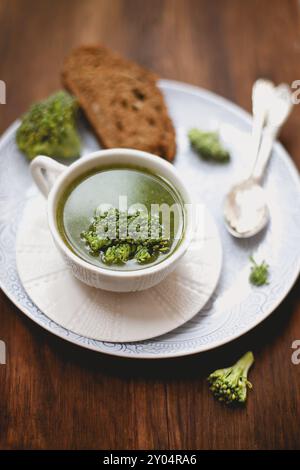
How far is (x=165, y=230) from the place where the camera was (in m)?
2.13

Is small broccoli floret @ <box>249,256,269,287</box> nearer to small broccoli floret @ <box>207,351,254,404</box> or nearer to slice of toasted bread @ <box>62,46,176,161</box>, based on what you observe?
small broccoli floret @ <box>207,351,254,404</box>

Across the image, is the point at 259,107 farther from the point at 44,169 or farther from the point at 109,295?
the point at 109,295

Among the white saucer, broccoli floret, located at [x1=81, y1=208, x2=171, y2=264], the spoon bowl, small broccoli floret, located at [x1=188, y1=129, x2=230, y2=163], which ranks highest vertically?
small broccoli floret, located at [x1=188, y1=129, x2=230, y2=163]

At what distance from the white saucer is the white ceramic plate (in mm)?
41

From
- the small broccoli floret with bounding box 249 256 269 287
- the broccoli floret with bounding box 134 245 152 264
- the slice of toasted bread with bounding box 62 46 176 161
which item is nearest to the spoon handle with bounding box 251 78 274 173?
the slice of toasted bread with bounding box 62 46 176 161

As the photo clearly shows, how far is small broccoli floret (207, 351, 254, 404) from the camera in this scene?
2104 millimetres

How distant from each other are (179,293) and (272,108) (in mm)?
1137

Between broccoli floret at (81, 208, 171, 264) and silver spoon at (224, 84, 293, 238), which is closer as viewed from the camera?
broccoli floret at (81, 208, 171, 264)

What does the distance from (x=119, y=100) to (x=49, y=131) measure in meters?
0.42

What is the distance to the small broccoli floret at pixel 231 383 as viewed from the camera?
6.90ft

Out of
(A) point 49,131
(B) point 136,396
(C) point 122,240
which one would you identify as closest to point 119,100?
(A) point 49,131

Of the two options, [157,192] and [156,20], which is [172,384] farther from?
[156,20]

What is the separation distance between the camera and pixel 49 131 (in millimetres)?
2479

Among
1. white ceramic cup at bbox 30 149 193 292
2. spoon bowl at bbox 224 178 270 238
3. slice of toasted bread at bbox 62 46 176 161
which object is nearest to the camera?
white ceramic cup at bbox 30 149 193 292
